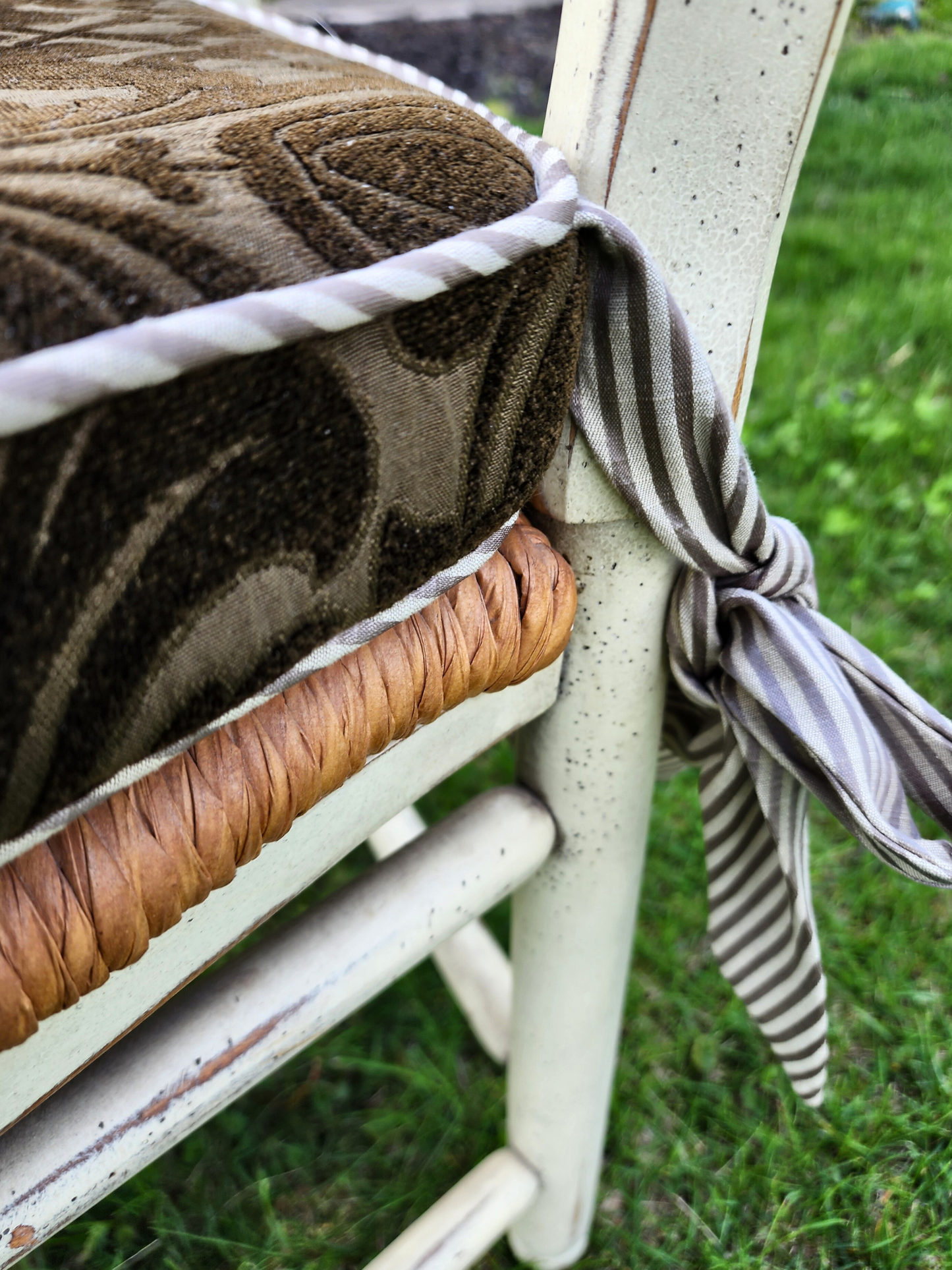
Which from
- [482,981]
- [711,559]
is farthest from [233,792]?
[482,981]

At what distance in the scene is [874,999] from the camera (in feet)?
2.61

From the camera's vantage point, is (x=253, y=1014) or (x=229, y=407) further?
(x=253, y=1014)

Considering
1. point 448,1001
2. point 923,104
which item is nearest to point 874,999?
point 448,1001

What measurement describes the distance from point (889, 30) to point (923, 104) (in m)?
0.20

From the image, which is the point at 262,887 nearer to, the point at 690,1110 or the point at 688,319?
the point at 688,319

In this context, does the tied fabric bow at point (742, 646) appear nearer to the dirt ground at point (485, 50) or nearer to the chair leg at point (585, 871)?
the chair leg at point (585, 871)

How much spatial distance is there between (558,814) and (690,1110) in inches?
17.6

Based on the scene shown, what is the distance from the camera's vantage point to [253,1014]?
365mm

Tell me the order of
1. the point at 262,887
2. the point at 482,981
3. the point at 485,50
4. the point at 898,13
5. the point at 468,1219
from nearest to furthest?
1. the point at 262,887
2. the point at 898,13
3. the point at 468,1219
4. the point at 482,981
5. the point at 485,50

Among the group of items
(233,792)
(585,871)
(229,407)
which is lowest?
(585,871)

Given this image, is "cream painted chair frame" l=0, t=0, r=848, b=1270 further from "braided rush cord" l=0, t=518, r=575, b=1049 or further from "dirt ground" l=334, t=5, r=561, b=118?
"dirt ground" l=334, t=5, r=561, b=118

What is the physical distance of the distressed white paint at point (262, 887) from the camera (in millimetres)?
282

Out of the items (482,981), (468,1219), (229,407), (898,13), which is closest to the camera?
(229,407)

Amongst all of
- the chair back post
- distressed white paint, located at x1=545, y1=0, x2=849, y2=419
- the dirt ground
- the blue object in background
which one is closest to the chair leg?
the chair back post
